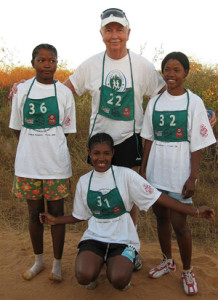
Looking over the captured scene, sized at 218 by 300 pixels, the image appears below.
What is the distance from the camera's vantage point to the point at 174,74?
9.52 ft

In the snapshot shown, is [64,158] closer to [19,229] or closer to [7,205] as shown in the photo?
[19,229]

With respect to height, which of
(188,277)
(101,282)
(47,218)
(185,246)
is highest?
(47,218)

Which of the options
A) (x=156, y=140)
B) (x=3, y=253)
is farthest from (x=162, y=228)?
(x=3, y=253)

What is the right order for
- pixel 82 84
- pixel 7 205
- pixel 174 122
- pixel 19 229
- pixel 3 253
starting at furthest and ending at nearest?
1. pixel 7 205
2. pixel 19 229
3. pixel 3 253
4. pixel 82 84
5. pixel 174 122

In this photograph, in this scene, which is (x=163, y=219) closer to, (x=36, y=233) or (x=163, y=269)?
(x=163, y=269)

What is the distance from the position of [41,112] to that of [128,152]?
862 millimetres

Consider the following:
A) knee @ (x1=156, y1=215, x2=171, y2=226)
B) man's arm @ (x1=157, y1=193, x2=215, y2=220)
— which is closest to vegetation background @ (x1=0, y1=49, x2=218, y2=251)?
knee @ (x1=156, y1=215, x2=171, y2=226)

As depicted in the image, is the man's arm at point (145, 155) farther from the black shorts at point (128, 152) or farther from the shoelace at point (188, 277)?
the shoelace at point (188, 277)

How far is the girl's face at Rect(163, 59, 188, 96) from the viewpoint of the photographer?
2898 mm

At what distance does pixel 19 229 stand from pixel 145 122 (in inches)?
98.1

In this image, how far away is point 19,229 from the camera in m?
4.66

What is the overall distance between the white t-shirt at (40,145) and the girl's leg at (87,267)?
70 cm

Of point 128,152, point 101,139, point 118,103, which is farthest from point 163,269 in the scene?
point 118,103

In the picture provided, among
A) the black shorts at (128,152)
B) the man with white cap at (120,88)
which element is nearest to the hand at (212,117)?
the man with white cap at (120,88)
